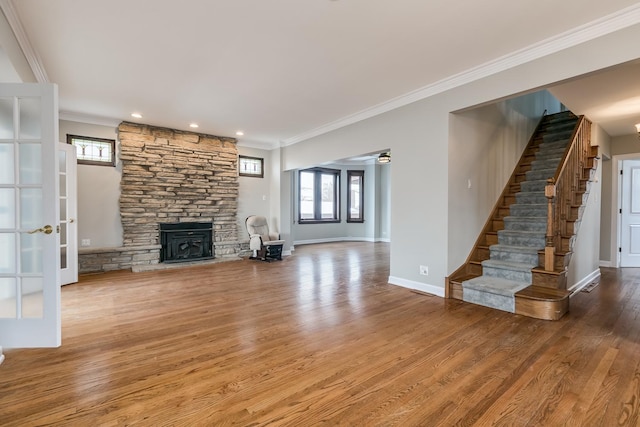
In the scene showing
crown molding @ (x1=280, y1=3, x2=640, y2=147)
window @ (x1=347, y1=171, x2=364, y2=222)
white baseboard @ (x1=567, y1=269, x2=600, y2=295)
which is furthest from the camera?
window @ (x1=347, y1=171, x2=364, y2=222)

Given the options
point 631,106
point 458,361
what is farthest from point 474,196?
point 458,361

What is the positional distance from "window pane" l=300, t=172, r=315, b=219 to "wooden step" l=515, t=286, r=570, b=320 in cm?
673

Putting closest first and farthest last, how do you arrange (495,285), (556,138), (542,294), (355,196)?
(542,294), (495,285), (556,138), (355,196)

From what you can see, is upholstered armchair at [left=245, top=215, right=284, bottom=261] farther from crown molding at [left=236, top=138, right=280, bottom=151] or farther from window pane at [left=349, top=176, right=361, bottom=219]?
window pane at [left=349, top=176, right=361, bottom=219]

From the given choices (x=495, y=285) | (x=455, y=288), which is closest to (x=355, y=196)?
(x=455, y=288)

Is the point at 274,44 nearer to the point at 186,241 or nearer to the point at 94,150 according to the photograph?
the point at 94,150

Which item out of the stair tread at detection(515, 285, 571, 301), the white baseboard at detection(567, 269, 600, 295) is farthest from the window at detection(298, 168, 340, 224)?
the stair tread at detection(515, 285, 571, 301)

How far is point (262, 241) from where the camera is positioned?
6469mm

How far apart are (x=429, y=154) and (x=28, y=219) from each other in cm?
410

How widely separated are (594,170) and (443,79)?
309cm

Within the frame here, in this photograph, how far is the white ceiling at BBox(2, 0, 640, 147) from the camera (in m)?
2.35

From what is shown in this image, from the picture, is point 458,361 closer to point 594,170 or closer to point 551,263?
point 551,263

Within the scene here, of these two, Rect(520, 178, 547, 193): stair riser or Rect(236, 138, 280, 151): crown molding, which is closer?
Rect(520, 178, 547, 193): stair riser

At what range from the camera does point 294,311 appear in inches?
130
